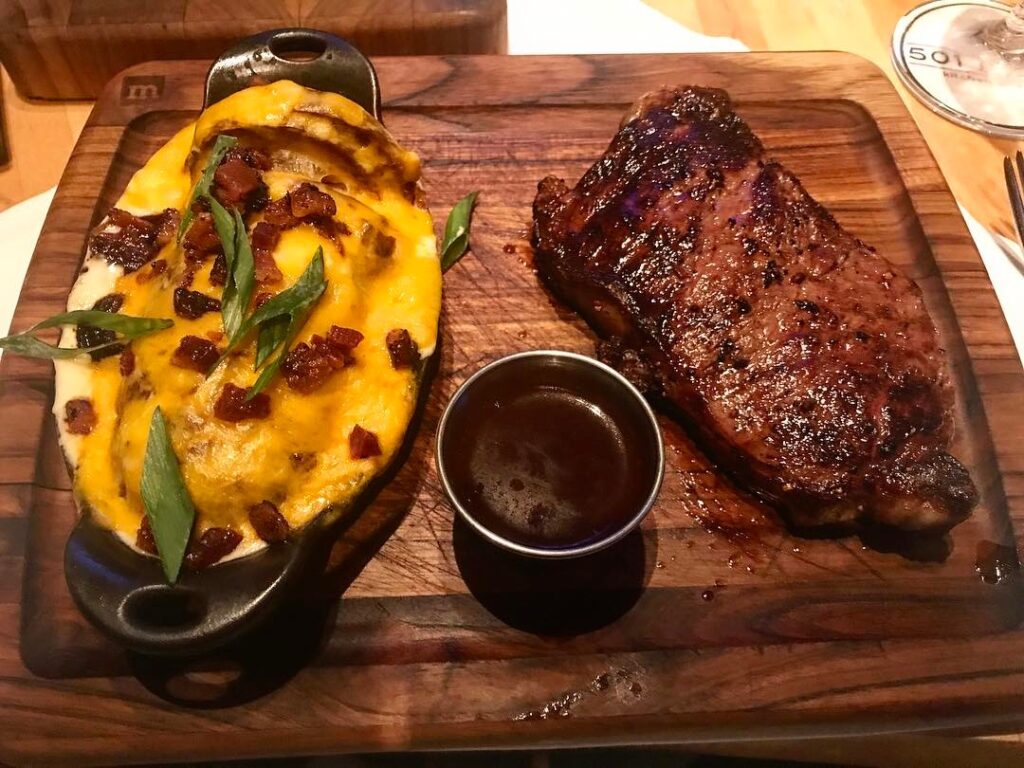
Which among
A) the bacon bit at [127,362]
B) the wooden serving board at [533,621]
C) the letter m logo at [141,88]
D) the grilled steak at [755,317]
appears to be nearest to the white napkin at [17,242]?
Result: the wooden serving board at [533,621]

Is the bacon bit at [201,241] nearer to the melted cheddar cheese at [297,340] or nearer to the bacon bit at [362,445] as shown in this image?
the melted cheddar cheese at [297,340]

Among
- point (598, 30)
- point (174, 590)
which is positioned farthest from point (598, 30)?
point (174, 590)

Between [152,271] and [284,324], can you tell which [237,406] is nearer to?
[284,324]

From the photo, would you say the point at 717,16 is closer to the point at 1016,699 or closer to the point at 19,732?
the point at 1016,699

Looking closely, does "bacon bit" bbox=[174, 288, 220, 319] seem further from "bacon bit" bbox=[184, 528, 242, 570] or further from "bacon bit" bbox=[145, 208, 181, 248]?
"bacon bit" bbox=[184, 528, 242, 570]

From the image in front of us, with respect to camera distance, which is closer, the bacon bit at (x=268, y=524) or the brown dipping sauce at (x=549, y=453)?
the bacon bit at (x=268, y=524)

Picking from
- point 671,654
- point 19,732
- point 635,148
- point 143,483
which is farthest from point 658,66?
point 19,732

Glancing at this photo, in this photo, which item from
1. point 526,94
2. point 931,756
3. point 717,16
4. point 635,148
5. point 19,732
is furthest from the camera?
point 717,16

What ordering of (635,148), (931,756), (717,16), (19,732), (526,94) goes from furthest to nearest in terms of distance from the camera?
1. (717,16)
2. (526,94)
3. (635,148)
4. (931,756)
5. (19,732)
